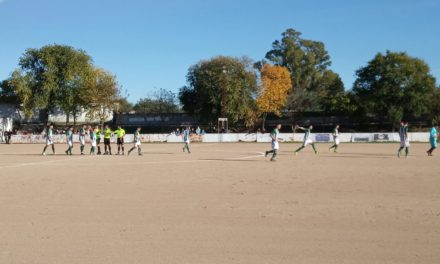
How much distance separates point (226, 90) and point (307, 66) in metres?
24.4

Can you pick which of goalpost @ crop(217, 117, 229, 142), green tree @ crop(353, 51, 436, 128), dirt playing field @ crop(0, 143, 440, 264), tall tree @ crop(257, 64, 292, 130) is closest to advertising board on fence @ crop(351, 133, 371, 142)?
green tree @ crop(353, 51, 436, 128)

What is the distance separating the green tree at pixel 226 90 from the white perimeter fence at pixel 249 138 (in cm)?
1097

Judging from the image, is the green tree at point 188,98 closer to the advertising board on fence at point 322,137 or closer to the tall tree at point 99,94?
the tall tree at point 99,94

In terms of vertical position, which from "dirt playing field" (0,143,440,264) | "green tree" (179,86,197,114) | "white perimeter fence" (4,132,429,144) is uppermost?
"green tree" (179,86,197,114)

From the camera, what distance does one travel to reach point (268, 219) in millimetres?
8500

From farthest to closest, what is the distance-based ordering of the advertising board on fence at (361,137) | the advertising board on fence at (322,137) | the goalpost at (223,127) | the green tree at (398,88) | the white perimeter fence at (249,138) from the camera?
1. the green tree at (398,88)
2. the goalpost at (223,127)
3. the advertising board on fence at (361,137)
4. the advertising board on fence at (322,137)
5. the white perimeter fence at (249,138)

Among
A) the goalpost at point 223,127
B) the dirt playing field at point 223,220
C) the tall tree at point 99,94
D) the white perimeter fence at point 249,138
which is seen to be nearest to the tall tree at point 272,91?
the goalpost at point 223,127

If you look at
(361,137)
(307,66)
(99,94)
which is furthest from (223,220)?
(307,66)

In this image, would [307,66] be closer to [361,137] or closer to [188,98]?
[188,98]

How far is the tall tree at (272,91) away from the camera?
215ft

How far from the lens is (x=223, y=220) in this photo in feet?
27.8

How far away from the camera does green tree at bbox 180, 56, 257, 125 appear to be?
208 feet

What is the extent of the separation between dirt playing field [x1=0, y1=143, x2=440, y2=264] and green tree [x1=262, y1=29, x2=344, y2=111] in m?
64.4

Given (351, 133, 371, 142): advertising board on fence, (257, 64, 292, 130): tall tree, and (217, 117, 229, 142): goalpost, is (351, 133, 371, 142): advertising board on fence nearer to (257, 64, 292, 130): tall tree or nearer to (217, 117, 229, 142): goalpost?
(217, 117, 229, 142): goalpost
